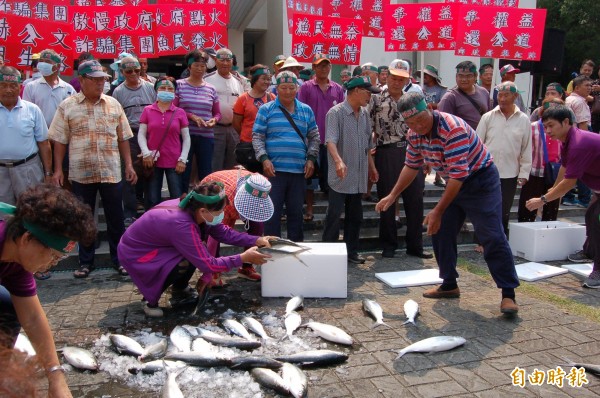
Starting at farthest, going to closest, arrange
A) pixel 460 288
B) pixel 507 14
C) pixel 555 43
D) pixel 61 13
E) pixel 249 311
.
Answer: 1. pixel 555 43
2. pixel 507 14
3. pixel 61 13
4. pixel 460 288
5. pixel 249 311

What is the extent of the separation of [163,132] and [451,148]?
143 inches

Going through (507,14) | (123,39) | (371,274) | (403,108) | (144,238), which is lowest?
(371,274)

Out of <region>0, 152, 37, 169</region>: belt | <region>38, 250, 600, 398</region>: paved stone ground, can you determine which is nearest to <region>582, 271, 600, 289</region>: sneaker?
<region>38, 250, 600, 398</region>: paved stone ground

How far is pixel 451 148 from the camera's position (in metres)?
4.43

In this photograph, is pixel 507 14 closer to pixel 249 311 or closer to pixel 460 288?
pixel 460 288

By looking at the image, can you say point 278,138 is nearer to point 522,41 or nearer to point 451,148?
point 451,148

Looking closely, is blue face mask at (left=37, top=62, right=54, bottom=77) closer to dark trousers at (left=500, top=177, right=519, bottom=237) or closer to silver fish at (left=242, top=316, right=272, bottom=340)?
silver fish at (left=242, top=316, right=272, bottom=340)

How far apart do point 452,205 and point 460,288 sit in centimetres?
111

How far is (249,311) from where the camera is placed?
4816 millimetres

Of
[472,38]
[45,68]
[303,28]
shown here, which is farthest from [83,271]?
[472,38]

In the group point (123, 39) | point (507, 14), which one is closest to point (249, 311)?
point (123, 39)

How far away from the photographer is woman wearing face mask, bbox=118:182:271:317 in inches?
172

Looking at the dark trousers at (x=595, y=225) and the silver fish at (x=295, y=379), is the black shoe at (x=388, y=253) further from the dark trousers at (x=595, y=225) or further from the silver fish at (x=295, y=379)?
the silver fish at (x=295, y=379)

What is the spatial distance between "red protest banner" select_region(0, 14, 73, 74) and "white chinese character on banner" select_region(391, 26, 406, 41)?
228 inches
